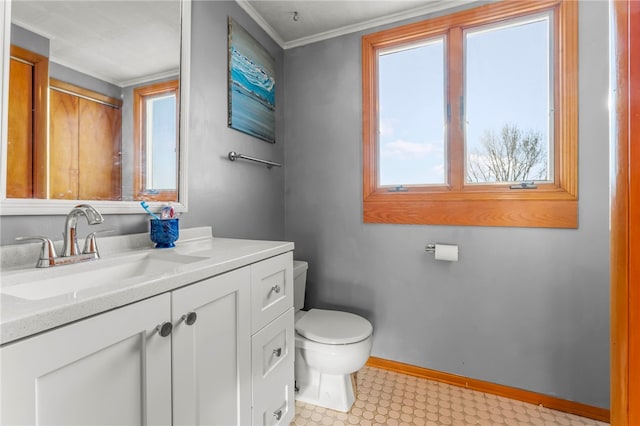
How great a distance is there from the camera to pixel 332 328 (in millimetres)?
1637

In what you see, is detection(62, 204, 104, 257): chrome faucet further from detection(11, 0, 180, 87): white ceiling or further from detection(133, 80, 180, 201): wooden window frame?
detection(11, 0, 180, 87): white ceiling

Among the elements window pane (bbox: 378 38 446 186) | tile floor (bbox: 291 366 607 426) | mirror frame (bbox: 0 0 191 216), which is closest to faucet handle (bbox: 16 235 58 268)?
mirror frame (bbox: 0 0 191 216)

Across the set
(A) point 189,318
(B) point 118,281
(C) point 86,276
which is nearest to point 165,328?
(A) point 189,318

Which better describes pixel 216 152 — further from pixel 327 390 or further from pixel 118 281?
pixel 327 390

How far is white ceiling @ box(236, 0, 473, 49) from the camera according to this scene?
1815mm

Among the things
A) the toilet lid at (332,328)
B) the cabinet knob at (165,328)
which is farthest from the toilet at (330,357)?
the cabinet knob at (165,328)

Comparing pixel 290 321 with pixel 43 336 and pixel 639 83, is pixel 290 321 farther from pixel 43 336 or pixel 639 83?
pixel 639 83

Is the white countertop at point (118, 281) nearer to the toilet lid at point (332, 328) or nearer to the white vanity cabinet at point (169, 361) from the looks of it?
the white vanity cabinet at point (169, 361)

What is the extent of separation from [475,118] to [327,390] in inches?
69.4

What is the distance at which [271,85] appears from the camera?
6.84ft

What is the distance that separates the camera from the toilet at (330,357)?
1.51 metres

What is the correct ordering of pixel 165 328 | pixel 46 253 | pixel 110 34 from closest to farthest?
1. pixel 165 328
2. pixel 46 253
3. pixel 110 34

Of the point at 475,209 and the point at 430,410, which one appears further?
the point at 475,209

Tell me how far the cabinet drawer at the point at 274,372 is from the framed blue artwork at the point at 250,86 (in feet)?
3.75
